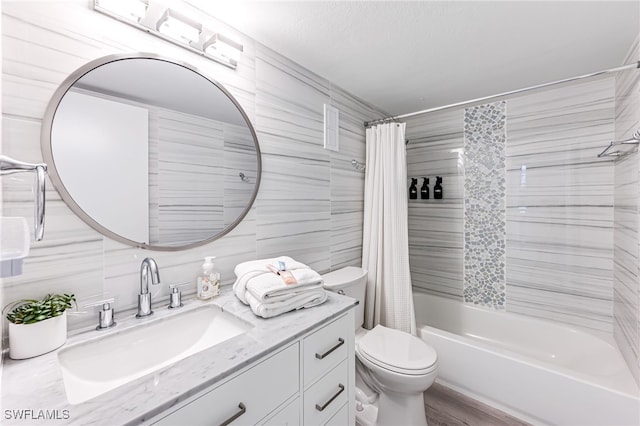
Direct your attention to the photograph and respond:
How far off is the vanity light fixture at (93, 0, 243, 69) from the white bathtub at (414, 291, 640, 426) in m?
2.26

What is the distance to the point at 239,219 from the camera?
1469mm

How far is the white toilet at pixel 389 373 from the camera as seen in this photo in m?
1.48

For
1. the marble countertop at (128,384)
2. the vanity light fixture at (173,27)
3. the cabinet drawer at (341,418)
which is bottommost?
the cabinet drawer at (341,418)

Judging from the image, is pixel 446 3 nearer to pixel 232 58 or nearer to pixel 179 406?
pixel 232 58

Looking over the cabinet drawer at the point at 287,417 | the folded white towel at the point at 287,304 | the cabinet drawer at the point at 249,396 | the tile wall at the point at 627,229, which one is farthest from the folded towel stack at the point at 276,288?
the tile wall at the point at 627,229

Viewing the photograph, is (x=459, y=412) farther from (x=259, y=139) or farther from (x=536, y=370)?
(x=259, y=139)

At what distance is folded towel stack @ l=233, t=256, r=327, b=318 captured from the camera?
3.59 feet

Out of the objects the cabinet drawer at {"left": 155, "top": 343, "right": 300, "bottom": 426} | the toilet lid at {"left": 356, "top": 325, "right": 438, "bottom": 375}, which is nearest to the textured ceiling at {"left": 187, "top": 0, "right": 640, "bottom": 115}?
the cabinet drawer at {"left": 155, "top": 343, "right": 300, "bottom": 426}

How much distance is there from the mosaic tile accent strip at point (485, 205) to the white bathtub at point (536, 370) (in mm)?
219

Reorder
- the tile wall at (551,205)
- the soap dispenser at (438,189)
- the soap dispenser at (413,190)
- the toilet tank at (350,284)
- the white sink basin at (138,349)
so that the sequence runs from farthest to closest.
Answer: the soap dispenser at (413,190)
the soap dispenser at (438,189)
the tile wall at (551,205)
the toilet tank at (350,284)
the white sink basin at (138,349)

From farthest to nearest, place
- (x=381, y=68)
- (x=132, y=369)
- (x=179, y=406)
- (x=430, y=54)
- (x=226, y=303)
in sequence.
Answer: (x=381, y=68) → (x=430, y=54) → (x=226, y=303) → (x=132, y=369) → (x=179, y=406)

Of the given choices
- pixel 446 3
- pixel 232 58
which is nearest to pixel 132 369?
pixel 232 58

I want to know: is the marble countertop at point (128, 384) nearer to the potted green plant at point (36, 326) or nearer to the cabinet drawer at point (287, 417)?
the potted green plant at point (36, 326)

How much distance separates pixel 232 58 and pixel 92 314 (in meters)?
1.31
